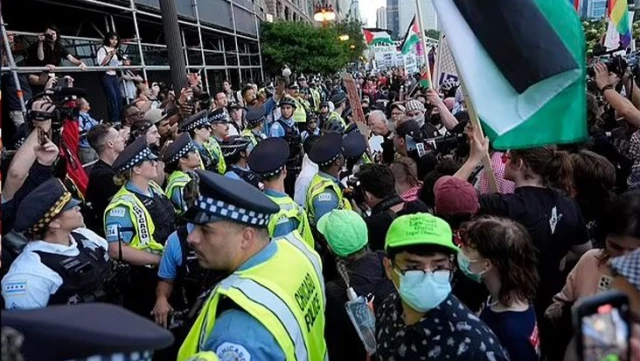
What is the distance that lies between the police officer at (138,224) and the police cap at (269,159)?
825 mm

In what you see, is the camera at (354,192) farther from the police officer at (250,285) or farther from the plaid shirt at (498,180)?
the police officer at (250,285)

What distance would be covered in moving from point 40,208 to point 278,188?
1726 mm

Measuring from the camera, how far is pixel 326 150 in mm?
4695

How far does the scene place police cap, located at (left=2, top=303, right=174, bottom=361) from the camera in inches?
32.0

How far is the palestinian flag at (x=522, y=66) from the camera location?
8.95 feet

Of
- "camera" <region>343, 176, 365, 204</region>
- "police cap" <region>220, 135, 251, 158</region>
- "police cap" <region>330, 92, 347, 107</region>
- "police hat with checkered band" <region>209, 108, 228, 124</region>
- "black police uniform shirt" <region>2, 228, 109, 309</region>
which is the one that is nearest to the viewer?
"black police uniform shirt" <region>2, 228, 109, 309</region>

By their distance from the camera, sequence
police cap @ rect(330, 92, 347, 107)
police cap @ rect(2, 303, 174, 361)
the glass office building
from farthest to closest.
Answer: police cap @ rect(330, 92, 347, 107) < the glass office building < police cap @ rect(2, 303, 174, 361)

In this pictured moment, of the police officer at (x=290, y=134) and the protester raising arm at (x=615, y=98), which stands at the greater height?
the protester raising arm at (x=615, y=98)

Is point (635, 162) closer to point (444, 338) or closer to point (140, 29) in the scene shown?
point (444, 338)

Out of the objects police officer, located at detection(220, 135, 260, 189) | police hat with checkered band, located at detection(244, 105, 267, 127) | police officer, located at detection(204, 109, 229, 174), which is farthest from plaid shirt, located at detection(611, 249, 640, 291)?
police hat with checkered band, located at detection(244, 105, 267, 127)

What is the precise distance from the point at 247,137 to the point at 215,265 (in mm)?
4914

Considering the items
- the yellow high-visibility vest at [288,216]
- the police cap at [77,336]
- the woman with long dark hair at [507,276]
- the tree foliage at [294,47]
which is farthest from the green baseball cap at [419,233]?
the tree foliage at [294,47]

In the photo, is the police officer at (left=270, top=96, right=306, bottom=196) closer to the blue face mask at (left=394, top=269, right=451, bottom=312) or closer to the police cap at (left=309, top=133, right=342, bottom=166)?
the police cap at (left=309, top=133, right=342, bottom=166)

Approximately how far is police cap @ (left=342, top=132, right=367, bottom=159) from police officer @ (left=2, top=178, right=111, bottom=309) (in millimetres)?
3201
